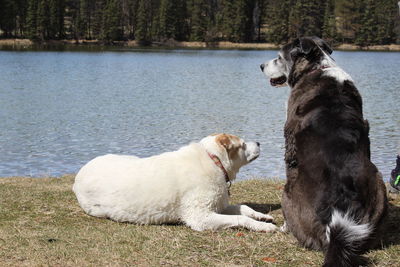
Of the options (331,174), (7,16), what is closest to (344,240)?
(331,174)

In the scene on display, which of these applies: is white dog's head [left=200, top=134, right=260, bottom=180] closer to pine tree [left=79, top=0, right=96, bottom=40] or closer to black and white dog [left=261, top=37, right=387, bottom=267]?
black and white dog [left=261, top=37, right=387, bottom=267]

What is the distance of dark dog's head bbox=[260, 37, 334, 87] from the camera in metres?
6.43

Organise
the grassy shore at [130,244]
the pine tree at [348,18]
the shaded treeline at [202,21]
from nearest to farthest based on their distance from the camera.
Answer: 1. the grassy shore at [130,244]
2. the shaded treeline at [202,21]
3. the pine tree at [348,18]

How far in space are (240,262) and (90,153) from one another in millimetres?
11557

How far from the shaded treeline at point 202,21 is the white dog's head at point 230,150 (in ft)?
366

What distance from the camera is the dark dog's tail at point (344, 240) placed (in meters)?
4.75

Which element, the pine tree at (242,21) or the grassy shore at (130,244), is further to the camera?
the pine tree at (242,21)

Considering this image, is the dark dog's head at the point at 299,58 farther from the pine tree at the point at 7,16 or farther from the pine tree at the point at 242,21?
the pine tree at the point at 242,21

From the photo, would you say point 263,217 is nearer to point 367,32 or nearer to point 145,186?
point 145,186

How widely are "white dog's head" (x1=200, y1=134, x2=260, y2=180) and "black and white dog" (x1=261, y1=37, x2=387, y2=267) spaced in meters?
1.07

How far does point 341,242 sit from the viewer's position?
4.85 metres

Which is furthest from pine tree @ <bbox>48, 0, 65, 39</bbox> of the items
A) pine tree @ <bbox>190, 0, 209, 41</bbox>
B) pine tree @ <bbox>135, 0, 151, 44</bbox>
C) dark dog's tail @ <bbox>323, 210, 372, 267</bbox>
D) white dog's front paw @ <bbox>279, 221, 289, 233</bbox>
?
dark dog's tail @ <bbox>323, 210, 372, 267</bbox>

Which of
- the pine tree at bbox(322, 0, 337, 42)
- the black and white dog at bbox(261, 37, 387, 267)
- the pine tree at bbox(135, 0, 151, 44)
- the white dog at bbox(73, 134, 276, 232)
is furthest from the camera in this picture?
the pine tree at bbox(135, 0, 151, 44)

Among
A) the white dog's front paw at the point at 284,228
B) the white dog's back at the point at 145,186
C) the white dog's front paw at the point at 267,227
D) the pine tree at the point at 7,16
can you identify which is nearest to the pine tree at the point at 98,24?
the pine tree at the point at 7,16
